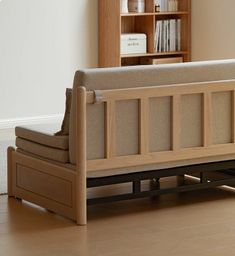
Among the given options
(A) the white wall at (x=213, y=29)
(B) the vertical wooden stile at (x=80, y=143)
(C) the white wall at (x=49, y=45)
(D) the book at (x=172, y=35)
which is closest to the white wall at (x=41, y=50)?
(C) the white wall at (x=49, y=45)

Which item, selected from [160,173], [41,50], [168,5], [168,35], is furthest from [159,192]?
[168,5]

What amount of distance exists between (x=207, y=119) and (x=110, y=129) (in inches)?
25.4

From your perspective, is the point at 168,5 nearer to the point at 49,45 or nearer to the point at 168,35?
the point at 168,35

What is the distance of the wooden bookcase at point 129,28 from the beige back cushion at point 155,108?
9.37 ft

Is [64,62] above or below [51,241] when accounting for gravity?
above

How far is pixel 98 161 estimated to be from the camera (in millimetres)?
4613

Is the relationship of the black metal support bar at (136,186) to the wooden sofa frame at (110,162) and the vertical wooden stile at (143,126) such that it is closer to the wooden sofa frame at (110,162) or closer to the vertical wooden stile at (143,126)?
the wooden sofa frame at (110,162)

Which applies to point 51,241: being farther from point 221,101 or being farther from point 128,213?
point 221,101

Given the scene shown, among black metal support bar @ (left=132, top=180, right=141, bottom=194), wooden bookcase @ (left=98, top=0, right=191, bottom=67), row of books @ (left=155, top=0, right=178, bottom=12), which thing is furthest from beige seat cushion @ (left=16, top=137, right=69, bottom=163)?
row of books @ (left=155, top=0, right=178, bottom=12)

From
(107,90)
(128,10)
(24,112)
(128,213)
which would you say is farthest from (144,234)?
(128,10)

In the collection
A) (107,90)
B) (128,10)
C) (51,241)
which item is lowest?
(51,241)

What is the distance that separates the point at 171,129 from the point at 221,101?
1.22 feet

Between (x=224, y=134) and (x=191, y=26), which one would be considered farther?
(x=191, y=26)

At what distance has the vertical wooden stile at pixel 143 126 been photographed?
15.5 feet
